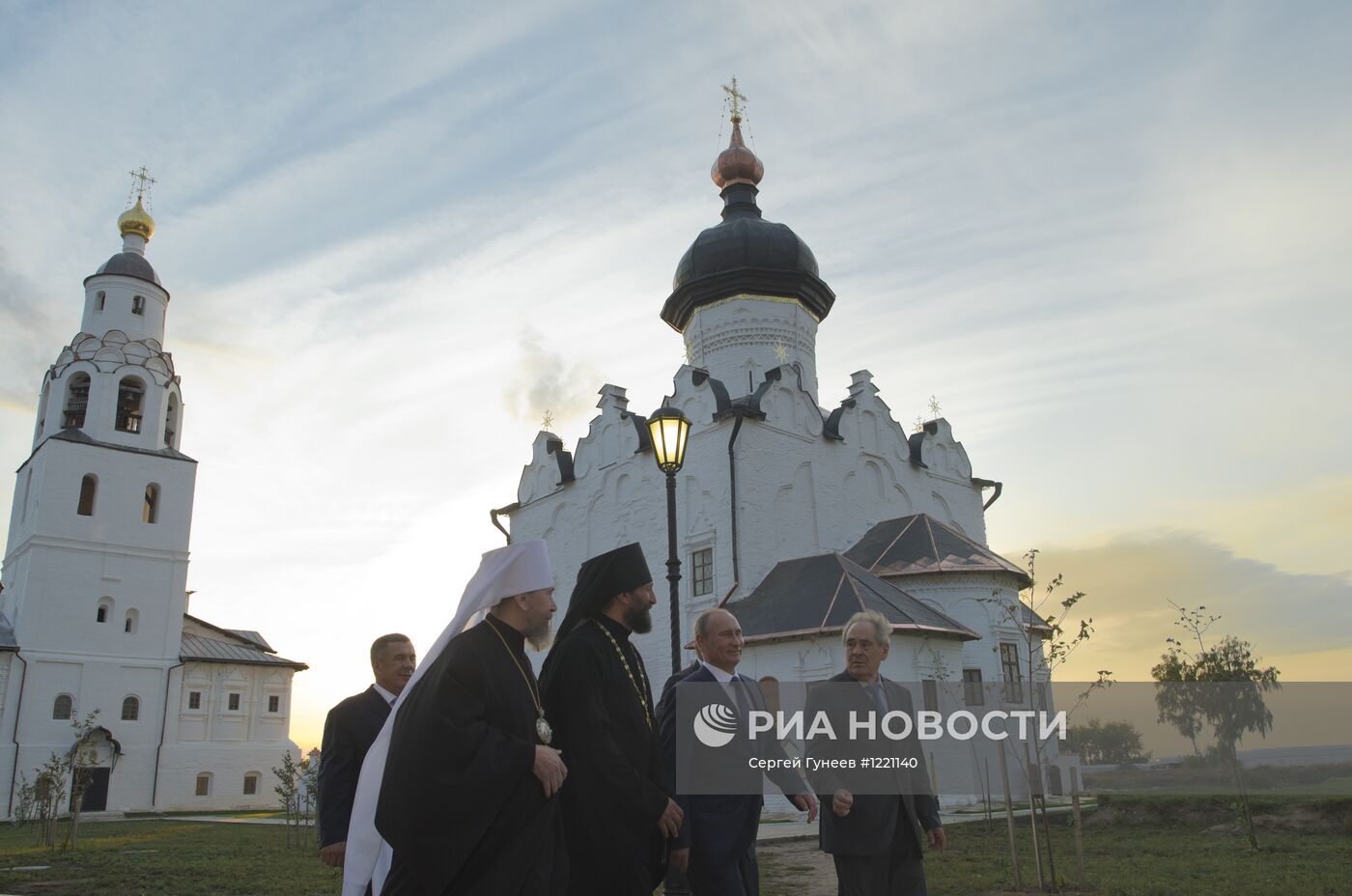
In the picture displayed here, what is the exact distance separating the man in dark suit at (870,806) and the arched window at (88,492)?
116 ft

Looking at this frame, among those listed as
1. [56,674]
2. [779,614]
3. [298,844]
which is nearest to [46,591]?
[56,674]

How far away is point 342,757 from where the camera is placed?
5.65 m

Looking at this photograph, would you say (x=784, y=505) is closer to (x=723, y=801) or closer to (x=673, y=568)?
(x=673, y=568)

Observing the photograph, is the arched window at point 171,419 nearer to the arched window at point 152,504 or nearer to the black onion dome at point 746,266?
the arched window at point 152,504

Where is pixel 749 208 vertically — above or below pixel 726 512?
above

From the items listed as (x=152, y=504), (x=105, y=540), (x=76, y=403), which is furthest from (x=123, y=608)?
(x=76, y=403)

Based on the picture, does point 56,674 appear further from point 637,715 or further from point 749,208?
point 637,715

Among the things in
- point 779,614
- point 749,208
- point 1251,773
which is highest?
point 749,208

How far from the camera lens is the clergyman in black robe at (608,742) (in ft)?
14.3

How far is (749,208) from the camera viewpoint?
29.5 m

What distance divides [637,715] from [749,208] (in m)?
26.6

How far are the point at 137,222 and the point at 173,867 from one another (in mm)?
33037

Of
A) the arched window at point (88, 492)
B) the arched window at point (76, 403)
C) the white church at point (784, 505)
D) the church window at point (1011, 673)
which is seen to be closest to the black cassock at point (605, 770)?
the white church at point (784, 505)

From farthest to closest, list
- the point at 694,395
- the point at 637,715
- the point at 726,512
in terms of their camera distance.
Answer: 1. the point at 694,395
2. the point at 726,512
3. the point at 637,715
